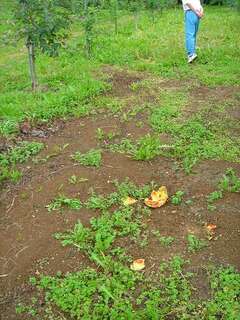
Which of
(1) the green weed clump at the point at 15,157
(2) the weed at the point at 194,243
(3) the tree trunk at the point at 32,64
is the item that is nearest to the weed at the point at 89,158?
(1) the green weed clump at the point at 15,157

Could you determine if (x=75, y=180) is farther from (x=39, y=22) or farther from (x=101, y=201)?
(x=39, y=22)

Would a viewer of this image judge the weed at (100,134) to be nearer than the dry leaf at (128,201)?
No

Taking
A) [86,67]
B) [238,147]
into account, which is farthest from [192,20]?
[238,147]

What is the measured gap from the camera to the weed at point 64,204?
488 centimetres

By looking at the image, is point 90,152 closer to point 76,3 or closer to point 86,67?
point 86,67

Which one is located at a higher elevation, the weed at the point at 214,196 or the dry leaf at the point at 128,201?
the dry leaf at the point at 128,201

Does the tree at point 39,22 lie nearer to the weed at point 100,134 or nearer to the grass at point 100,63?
the grass at point 100,63

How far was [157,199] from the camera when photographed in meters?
4.86

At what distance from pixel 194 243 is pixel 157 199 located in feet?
2.33

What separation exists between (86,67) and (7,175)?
4057mm

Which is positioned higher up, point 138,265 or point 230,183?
point 230,183

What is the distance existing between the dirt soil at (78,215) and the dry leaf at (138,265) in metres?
0.06

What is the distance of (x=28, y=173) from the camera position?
5598 millimetres

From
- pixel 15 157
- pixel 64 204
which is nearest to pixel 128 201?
Result: pixel 64 204
